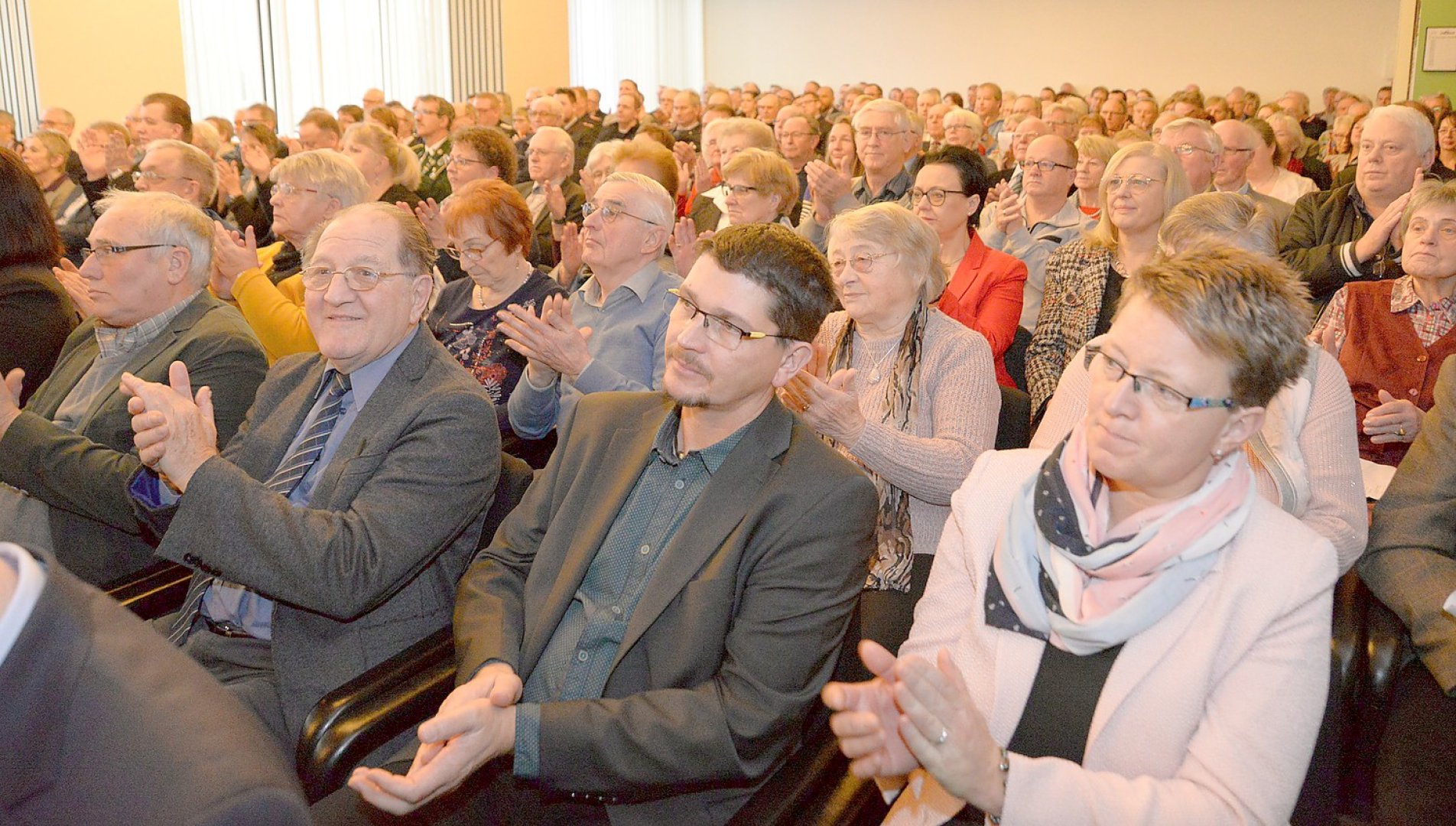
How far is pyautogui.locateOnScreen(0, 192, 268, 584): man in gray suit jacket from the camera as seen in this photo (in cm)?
235

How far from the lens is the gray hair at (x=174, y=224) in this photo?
273 cm

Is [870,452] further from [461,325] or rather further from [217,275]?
[217,275]

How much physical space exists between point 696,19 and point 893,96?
6381 millimetres

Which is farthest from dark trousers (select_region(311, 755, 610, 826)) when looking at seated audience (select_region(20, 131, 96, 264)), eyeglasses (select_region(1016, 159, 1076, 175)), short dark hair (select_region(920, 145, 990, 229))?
seated audience (select_region(20, 131, 96, 264))

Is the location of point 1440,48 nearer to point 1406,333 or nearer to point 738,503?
point 1406,333

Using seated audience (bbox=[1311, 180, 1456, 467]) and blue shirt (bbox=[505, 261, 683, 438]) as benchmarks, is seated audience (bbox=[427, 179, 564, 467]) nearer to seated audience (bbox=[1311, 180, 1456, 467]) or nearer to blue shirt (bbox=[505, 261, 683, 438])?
blue shirt (bbox=[505, 261, 683, 438])

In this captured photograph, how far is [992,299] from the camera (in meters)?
3.47

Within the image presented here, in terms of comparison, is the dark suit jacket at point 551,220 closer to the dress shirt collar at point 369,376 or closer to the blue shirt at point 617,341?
the blue shirt at point 617,341

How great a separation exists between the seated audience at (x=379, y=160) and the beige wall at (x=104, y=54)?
6621 mm

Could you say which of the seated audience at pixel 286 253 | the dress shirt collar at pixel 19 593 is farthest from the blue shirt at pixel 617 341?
the dress shirt collar at pixel 19 593

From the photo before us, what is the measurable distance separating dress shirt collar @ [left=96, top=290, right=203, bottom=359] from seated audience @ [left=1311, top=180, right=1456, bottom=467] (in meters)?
2.97

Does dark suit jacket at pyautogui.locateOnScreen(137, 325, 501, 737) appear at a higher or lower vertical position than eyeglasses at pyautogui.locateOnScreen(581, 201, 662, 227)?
lower

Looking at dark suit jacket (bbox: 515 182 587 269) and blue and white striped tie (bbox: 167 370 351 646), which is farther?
dark suit jacket (bbox: 515 182 587 269)

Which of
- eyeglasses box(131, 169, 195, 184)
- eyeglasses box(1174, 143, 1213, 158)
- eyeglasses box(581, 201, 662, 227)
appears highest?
eyeglasses box(1174, 143, 1213, 158)
